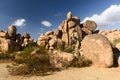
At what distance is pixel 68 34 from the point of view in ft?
103

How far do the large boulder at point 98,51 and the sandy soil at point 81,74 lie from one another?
0.65 m

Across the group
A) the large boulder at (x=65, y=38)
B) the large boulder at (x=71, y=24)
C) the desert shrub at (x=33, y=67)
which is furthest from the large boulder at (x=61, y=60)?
the large boulder at (x=71, y=24)

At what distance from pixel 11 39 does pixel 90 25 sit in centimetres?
1165

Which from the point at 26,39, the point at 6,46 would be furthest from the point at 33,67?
the point at 26,39

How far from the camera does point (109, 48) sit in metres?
15.6

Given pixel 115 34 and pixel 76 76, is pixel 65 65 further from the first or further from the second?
pixel 115 34

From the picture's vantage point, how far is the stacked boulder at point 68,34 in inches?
1145

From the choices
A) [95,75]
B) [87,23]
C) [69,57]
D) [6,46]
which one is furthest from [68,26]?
[95,75]

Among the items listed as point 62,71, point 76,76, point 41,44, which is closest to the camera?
point 76,76

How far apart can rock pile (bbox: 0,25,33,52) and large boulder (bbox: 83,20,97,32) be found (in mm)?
8353

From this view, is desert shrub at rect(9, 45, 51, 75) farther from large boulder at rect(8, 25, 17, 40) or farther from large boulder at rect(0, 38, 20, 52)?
large boulder at rect(8, 25, 17, 40)

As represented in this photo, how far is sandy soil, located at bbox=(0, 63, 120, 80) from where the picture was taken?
41.6 ft

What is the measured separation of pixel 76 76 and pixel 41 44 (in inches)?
661

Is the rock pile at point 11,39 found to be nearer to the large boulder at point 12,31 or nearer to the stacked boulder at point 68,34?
the large boulder at point 12,31
